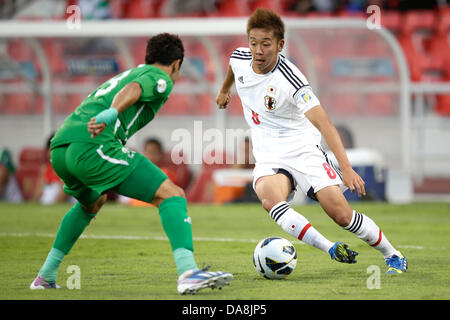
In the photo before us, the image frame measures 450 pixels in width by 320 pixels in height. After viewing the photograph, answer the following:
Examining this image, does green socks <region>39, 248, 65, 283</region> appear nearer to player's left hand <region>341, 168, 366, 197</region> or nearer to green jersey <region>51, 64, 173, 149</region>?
green jersey <region>51, 64, 173, 149</region>

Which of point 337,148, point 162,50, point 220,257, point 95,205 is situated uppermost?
point 162,50

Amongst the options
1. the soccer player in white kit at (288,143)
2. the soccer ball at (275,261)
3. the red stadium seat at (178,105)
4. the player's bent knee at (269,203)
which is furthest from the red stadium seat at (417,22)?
the soccer ball at (275,261)

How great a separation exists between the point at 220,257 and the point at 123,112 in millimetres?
2533

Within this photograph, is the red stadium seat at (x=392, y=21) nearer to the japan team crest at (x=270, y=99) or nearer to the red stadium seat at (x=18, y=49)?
the red stadium seat at (x=18, y=49)

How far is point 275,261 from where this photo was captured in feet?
20.6

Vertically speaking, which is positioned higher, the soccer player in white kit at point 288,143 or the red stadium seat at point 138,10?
the red stadium seat at point 138,10

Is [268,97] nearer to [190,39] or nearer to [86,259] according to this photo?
[86,259]

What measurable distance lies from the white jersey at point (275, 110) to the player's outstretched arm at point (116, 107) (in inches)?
59.2

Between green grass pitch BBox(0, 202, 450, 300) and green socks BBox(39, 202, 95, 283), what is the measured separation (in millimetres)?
190

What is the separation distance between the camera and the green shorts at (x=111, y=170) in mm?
5473

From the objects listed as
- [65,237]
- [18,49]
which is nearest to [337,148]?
[65,237]

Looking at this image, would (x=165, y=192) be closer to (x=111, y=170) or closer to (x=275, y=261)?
(x=111, y=170)

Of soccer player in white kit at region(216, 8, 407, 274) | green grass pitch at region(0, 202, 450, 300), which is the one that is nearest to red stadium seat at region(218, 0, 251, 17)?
green grass pitch at region(0, 202, 450, 300)

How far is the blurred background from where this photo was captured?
15.7m
